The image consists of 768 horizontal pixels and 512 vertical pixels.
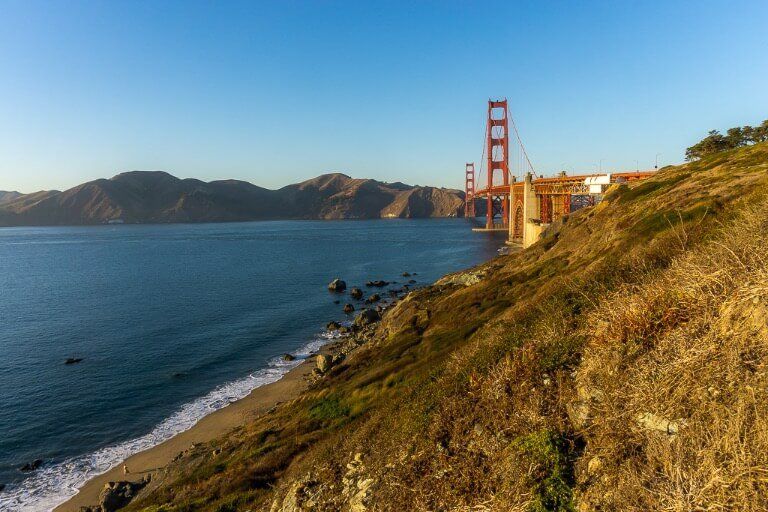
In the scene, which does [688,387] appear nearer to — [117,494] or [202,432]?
[117,494]

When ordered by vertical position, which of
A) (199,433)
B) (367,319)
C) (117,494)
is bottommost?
(199,433)

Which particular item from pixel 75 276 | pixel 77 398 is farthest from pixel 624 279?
pixel 75 276

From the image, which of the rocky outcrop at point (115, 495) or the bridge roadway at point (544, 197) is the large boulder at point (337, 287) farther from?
the rocky outcrop at point (115, 495)

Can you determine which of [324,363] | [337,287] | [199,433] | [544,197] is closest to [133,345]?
[199,433]

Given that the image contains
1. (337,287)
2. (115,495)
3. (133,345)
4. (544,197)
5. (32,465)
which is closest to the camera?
(115,495)

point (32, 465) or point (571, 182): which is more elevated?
point (571, 182)

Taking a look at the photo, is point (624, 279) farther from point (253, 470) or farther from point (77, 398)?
point (77, 398)

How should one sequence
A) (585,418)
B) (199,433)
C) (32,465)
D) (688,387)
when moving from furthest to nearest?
(199,433) → (32,465) → (585,418) → (688,387)

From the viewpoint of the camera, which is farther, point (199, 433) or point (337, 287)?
point (337, 287)
